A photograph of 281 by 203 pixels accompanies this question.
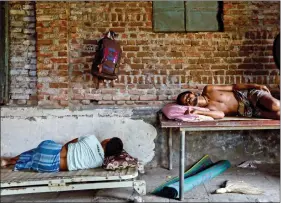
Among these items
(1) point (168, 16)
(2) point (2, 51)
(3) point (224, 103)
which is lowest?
(3) point (224, 103)

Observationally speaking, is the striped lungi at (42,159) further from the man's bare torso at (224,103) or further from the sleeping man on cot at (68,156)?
the man's bare torso at (224,103)

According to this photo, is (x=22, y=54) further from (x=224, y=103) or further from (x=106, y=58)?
(x=224, y=103)

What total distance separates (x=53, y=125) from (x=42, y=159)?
0.93 meters

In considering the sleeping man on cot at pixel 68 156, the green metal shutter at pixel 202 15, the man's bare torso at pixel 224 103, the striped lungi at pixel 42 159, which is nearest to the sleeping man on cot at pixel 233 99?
the man's bare torso at pixel 224 103

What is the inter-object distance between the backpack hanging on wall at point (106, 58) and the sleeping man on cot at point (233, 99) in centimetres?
98

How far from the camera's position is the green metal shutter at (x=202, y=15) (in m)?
4.47

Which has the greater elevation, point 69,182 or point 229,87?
point 229,87

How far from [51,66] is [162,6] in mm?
1805

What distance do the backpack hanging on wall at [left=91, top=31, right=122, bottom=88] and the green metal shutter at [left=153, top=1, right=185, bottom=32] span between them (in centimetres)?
71

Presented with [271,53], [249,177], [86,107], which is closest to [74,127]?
[86,107]

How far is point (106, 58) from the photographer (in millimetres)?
4109

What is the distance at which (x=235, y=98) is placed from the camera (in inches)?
163

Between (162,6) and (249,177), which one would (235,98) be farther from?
(162,6)

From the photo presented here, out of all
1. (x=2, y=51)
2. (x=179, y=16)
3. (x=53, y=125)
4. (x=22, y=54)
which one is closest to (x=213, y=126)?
(x=179, y=16)
